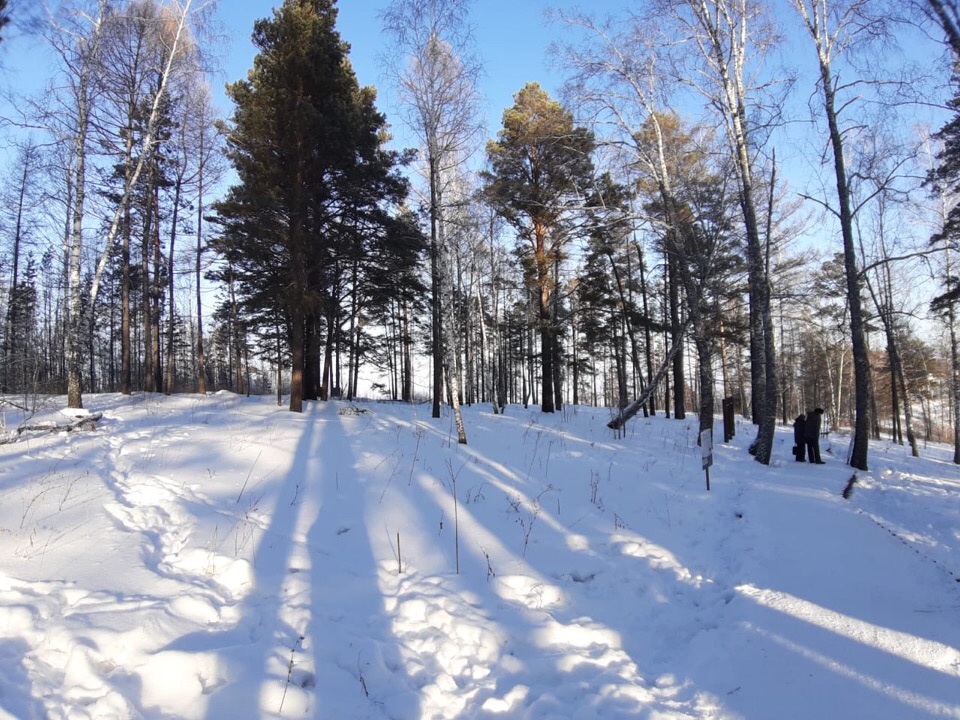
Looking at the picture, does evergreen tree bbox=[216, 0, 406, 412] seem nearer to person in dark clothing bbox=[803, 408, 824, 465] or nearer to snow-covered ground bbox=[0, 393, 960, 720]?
snow-covered ground bbox=[0, 393, 960, 720]

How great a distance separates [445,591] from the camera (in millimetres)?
4203

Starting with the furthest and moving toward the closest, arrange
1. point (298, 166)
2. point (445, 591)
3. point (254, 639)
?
point (298, 166), point (445, 591), point (254, 639)

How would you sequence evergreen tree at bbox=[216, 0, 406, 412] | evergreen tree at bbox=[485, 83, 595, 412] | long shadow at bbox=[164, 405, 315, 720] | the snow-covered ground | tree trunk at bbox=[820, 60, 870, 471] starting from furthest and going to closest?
evergreen tree at bbox=[485, 83, 595, 412]
evergreen tree at bbox=[216, 0, 406, 412]
tree trunk at bbox=[820, 60, 870, 471]
the snow-covered ground
long shadow at bbox=[164, 405, 315, 720]

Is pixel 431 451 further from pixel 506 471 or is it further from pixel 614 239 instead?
pixel 614 239

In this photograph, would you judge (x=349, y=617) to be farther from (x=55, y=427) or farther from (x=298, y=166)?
(x=298, y=166)

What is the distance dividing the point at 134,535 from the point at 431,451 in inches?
199

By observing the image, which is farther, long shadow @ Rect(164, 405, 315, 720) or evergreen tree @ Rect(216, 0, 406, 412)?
evergreen tree @ Rect(216, 0, 406, 412)

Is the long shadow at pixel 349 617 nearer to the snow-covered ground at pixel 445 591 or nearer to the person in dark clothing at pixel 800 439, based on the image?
the snow-covered ground at pixel 445 591

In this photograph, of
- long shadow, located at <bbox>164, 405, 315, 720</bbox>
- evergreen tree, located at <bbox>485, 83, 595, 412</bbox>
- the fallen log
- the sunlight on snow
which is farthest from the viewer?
evergreen tree, located at <bbox>485, 83, 595, 412</bbox>

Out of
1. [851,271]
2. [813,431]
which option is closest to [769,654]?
[813,431]

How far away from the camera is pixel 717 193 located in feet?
39.8

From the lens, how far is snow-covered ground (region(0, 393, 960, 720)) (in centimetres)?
285

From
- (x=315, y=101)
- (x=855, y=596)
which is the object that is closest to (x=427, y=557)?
(x=855, y=596)

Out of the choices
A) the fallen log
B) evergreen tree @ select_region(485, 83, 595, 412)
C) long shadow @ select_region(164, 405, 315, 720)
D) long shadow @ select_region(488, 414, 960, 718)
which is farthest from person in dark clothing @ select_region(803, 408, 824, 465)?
the fallen log
